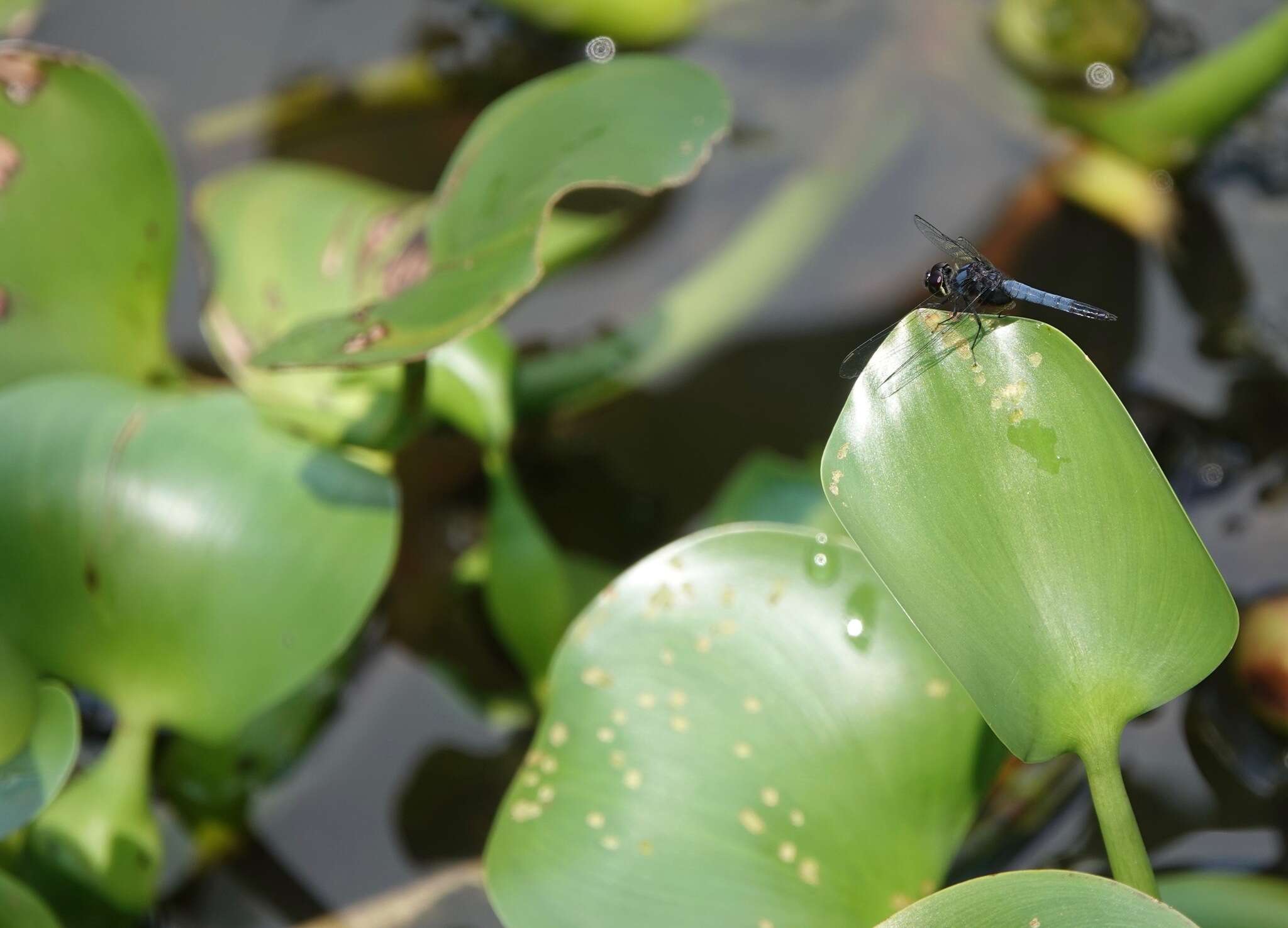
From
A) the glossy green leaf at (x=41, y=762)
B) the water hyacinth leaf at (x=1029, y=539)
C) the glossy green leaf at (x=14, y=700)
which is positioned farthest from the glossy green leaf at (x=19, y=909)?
the water hyacinth leaf at (x=1029, y=539)

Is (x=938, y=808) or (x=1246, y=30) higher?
(x=1246, y=30)

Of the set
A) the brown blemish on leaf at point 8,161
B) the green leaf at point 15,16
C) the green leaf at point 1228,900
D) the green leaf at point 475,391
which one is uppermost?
the green leaf at point 15,16

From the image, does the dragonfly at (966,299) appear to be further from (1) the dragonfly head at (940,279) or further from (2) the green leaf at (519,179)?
(2) the green leaf at (519,179)

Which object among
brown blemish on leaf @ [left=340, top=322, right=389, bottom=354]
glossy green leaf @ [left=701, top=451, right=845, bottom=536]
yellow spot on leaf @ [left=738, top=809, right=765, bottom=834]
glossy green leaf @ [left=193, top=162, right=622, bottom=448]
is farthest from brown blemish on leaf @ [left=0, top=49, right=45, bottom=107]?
yellow spot on leaf @ [left=738, top=809, right=765, bottom=834]

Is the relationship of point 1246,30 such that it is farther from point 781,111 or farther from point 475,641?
point 475,641

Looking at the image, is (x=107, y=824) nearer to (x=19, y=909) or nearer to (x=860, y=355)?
(x=19, y=909)

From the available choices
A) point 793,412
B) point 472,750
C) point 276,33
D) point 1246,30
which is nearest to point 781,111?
point 793,412

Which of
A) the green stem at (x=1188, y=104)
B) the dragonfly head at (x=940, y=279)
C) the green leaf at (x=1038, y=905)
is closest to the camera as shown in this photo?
the green leaf at (x=1038, y=905)
